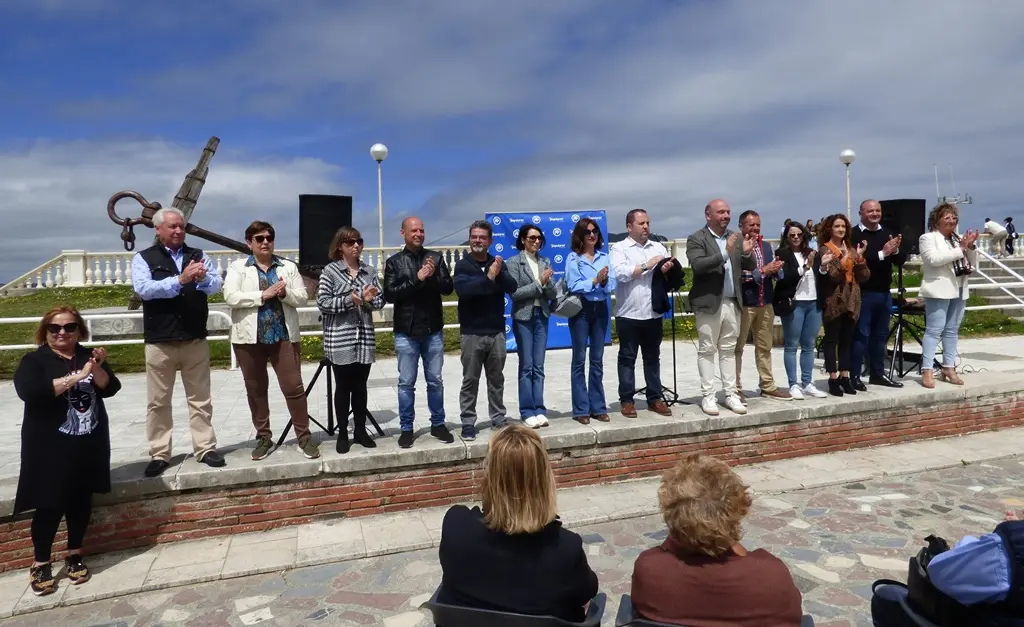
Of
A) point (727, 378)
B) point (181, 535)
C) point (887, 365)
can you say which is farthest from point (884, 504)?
point (181, 535)

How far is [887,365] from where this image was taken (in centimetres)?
921

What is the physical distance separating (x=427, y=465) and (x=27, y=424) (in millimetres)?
2645

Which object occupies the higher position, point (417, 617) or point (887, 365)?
point (887, 365)

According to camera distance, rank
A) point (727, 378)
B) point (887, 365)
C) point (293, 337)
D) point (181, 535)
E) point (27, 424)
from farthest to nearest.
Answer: point (887, 365), point (727, 378), point (293, 337), point (181, 535), point (27, 424)

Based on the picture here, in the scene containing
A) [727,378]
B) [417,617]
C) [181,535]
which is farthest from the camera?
[727,378]

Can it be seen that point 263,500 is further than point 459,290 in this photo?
No

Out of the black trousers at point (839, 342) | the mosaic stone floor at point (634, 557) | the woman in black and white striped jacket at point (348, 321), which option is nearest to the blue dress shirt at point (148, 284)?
the woman in black and white striped jacket at point (348, 321)

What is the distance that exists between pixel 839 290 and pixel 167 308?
6.24 metres

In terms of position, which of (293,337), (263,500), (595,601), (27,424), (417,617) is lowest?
(417,617)

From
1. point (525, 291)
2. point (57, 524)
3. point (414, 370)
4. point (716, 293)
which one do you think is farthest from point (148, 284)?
point (716, 293)

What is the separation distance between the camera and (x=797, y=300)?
687 cm

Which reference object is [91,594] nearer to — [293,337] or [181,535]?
[181,535]

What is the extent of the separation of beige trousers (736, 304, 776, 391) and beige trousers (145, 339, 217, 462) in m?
4.90

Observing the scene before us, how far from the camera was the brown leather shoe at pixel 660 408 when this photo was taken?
20.5 ft
